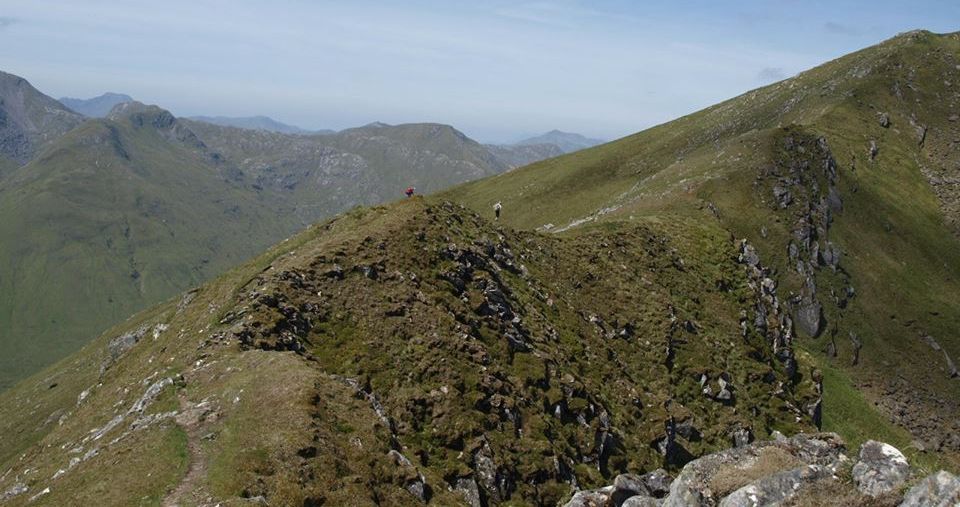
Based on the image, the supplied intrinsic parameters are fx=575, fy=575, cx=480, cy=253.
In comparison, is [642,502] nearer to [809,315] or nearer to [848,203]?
[809,315]

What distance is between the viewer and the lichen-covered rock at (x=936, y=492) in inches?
508

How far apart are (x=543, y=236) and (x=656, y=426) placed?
23450 mm

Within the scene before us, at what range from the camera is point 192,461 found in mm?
24016

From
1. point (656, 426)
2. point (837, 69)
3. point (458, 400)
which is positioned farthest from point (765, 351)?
point (837, 69)

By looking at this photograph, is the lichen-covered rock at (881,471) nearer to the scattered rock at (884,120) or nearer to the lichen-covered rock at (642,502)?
the lichen-covered rock at (642,502)

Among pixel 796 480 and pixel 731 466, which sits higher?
pixel 796 480

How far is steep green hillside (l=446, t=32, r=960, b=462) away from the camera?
76.6m

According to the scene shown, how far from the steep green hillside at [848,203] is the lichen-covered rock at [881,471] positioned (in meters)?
54.1

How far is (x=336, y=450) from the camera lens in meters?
24.5

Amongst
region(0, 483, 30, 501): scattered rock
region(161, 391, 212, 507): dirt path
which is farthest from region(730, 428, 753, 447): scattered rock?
region(0, 483, 30, 501): scattered rock

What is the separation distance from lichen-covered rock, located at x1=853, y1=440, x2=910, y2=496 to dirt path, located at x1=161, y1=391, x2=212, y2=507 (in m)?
21.1

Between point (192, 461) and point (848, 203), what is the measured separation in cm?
10580

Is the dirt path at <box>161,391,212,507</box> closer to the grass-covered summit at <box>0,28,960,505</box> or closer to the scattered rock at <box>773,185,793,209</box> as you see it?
the grass-covered summit at <box>0,28,960,505</box>

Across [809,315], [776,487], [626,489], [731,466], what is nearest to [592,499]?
[626,489]
